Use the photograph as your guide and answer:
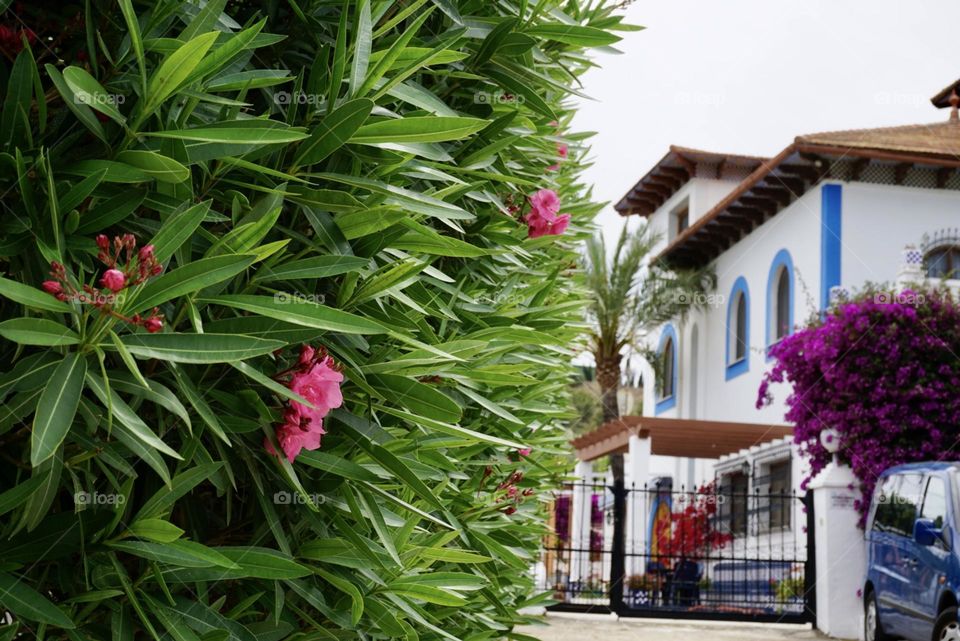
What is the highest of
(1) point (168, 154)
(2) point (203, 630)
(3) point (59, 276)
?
(1) point (168, 154)

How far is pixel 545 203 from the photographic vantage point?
2973 mm

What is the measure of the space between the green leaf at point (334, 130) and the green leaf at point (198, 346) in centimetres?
40

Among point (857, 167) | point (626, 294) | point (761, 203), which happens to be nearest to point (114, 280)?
point (857, 167)

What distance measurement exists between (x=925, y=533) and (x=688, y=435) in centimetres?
1042

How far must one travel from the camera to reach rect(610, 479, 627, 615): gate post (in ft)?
46.1

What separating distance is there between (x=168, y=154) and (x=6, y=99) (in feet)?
0.76

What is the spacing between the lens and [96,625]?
1547 millimetres

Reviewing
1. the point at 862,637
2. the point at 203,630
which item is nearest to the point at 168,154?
the point at 203,630

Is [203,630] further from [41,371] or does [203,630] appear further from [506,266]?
[506,266]

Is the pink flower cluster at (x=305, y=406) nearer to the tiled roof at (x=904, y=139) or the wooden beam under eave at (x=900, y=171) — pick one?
the tiled roof at (x=904, y=139)

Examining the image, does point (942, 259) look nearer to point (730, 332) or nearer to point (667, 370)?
point (730, 332)

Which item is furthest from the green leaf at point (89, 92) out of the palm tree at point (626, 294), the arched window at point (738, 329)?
the palm tree at point (626, 294)

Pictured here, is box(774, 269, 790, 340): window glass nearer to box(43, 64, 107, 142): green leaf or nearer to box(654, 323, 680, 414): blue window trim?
box(654, 323, 680, 414): blue window trim

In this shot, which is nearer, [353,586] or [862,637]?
[353,586]
